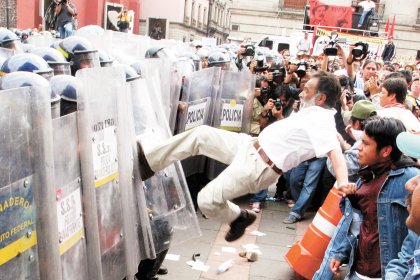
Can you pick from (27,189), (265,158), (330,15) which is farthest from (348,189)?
(330,15)

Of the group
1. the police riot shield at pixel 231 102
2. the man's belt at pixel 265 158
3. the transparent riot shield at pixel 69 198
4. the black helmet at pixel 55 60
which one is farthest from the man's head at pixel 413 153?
the police riot shield at pixel 231 102

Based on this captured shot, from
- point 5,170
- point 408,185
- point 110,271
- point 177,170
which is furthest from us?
point 177,170

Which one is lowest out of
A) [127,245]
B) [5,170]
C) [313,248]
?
[313,248]

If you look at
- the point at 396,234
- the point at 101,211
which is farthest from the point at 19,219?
the point at 396,234

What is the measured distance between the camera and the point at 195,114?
5.82 metres

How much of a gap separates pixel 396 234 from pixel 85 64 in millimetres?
2978

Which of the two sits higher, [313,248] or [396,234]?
[396,234]

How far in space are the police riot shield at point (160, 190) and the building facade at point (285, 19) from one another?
40923mm

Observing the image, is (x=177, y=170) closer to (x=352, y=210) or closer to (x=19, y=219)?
(x=352, y=210)

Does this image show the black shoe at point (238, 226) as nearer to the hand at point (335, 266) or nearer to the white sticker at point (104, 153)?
the hand at point (335, 266)

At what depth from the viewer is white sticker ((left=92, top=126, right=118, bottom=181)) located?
3045mm

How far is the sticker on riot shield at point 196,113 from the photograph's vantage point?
5.68 m

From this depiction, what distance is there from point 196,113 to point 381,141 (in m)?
2.98

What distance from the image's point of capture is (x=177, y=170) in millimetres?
4262
